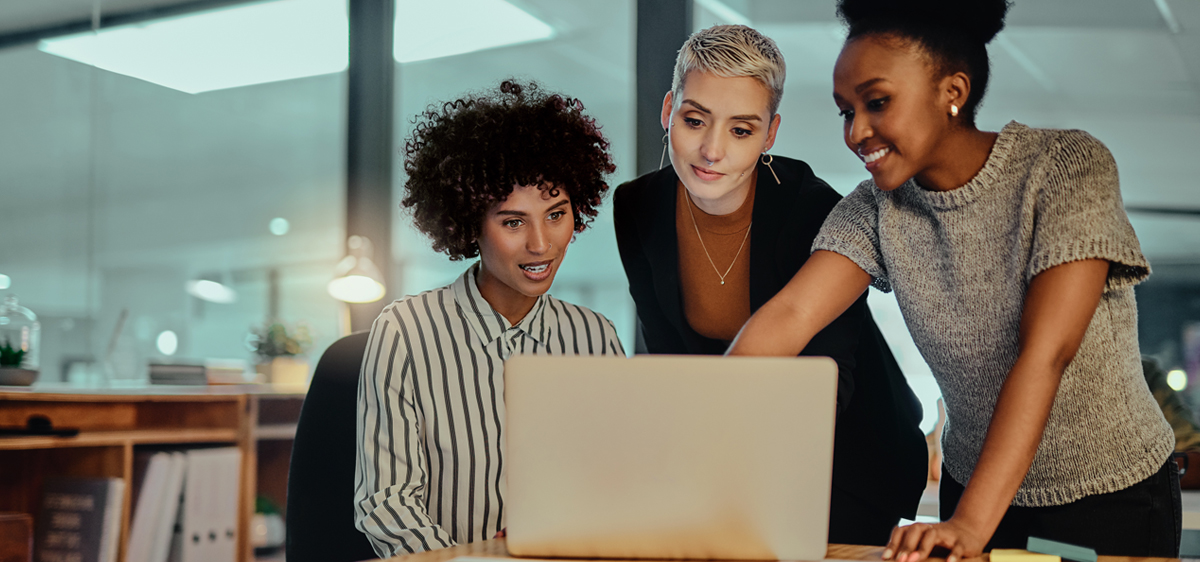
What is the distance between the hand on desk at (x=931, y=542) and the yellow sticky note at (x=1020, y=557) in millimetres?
29

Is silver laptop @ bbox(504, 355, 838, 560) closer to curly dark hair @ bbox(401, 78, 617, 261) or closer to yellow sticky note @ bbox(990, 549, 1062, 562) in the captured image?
yellow sticky note @ bbox(990, 549, 1062, 562)

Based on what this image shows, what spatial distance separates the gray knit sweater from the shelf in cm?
214

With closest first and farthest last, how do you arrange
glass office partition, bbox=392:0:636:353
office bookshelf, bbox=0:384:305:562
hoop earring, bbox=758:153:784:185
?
1. hoop earring, bbox=758:153:784:185
2. office bookshelf, bbox=0:384:305:562
3. glass office partition, bbox=392:0:636:353

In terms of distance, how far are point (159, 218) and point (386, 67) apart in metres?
1.12

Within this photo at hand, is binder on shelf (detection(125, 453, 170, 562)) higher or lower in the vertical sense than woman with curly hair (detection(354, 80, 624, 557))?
lower

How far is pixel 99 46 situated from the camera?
3.64 metres

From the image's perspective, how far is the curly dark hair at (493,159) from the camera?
4.75ft

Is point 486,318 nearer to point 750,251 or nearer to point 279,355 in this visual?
point 750,251

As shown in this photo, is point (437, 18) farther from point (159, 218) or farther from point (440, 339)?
point (440, 339)

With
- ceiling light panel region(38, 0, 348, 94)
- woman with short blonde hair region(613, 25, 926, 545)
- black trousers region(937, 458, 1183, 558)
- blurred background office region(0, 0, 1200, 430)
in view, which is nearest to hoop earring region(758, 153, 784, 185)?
woman with short blonde hair region(613, 25, 926, 545)

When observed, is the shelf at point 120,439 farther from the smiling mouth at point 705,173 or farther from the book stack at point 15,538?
the smiling mouth at point 705,173

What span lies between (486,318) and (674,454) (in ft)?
2.17

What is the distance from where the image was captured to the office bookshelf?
2.53 metres

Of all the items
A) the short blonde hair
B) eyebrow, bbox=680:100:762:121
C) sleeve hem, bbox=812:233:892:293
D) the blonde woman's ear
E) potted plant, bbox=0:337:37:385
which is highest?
the short blonde hair
